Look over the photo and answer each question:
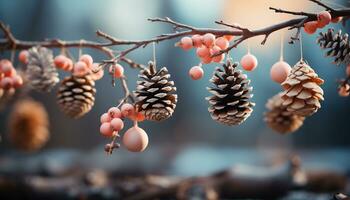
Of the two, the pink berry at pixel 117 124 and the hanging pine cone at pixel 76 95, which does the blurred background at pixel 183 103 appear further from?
the pink berry at pixel 117 124

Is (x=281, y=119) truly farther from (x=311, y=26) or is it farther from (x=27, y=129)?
(x=27, y=129)

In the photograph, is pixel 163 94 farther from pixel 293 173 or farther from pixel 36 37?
pixel 36 37

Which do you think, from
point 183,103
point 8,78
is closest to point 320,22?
point 8,78

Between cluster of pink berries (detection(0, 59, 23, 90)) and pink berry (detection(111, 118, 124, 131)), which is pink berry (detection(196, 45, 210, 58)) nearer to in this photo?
pink berry (detection(111, 118, 124, 131))

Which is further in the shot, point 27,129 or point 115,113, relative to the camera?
point 27,129

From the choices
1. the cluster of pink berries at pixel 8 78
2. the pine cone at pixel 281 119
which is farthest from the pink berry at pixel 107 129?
the pine cone at pixel 281 119
